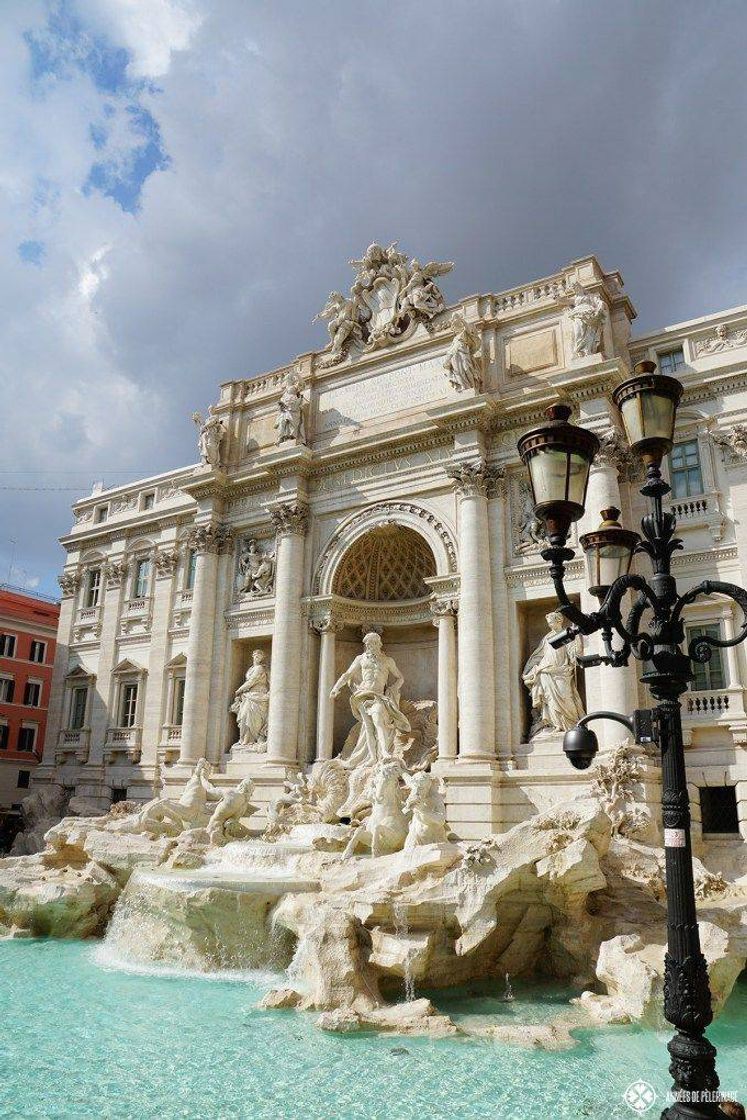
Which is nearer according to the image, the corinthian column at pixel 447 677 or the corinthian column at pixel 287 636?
the corinthian column at pixel 447 677

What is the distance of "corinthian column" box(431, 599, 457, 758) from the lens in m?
18.4

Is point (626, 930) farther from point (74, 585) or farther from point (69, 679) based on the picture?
point (74, 585)

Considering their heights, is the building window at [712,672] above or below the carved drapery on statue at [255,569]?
below

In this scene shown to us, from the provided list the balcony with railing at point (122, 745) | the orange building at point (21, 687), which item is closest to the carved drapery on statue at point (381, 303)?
the balcony with railing at point (122, 745)

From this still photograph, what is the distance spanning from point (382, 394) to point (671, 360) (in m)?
7.51

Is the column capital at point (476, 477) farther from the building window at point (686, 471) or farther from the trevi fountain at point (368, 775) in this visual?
the building window at point (686, 471)

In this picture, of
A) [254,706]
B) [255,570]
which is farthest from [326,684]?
[255,570]

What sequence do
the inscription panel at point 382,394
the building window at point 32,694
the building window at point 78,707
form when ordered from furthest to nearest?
the building window at point 32,694 → the building window at point 78,707 → the inscription panel at point 382,394

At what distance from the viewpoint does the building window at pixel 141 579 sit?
27.9 m

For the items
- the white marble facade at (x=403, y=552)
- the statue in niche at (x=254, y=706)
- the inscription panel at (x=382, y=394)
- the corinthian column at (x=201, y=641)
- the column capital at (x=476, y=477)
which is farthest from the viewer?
the corinthian column at (x=201, y=641)

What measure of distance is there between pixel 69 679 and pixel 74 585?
3.62 m

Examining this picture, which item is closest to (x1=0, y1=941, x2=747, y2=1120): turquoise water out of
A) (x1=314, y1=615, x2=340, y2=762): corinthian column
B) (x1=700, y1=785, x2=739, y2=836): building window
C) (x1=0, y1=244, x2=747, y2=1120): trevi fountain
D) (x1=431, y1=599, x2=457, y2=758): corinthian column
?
(x1=0, y1=244, x2=747, y2=1120): trevi fountain

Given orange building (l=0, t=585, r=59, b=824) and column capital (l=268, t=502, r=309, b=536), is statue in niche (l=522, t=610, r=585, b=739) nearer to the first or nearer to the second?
column capital (l=268, t=502, r=309, b=536)

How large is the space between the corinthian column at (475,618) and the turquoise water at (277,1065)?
7225 mm
